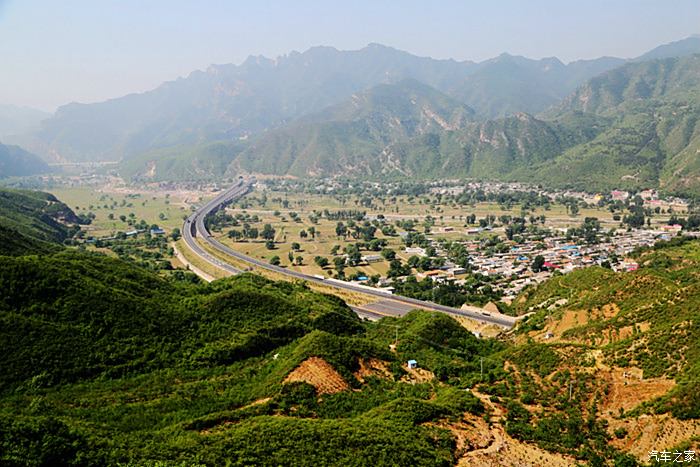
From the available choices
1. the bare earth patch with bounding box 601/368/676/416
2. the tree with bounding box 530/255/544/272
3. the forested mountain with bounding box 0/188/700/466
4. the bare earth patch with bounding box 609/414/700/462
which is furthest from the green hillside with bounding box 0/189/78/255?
the bare earth patch with bounding box 609/414/700/462

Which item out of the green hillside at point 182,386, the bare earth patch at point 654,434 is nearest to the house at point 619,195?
the green hillside at point 182,386

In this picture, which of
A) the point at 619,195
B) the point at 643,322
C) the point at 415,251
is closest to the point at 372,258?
the point at 415,251

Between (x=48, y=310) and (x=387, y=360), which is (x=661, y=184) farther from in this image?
(x=48, y=310)

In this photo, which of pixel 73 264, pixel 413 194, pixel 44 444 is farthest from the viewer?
pixel 413 194

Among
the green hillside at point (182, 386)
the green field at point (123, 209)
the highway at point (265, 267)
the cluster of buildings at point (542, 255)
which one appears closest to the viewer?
the green hillside at point (182, 386)

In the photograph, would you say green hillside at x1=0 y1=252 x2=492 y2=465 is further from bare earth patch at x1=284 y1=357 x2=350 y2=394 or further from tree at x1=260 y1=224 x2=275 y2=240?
tree at x1=260 y1=224 x2=275 y2=240

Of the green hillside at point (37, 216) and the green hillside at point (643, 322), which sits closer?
the green hillside at point (643, 322)

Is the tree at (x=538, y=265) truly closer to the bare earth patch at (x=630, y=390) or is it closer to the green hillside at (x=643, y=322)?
the green hillside at (x=643, y=322)

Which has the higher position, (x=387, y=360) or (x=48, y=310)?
(x=48, y=310)

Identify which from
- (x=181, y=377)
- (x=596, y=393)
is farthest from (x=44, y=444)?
(x=596, y=393)
